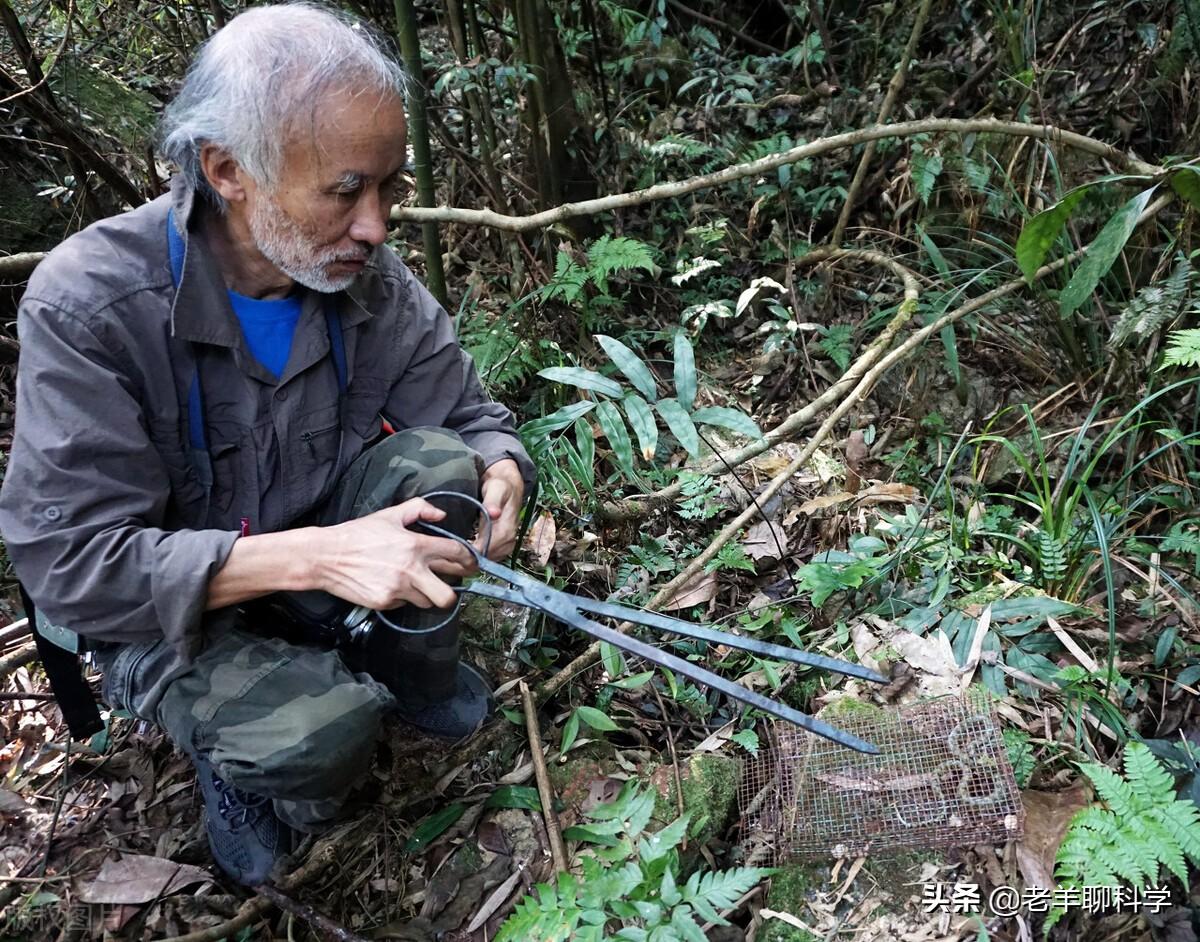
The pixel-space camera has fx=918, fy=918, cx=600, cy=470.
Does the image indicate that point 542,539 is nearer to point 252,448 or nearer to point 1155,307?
point 252,448

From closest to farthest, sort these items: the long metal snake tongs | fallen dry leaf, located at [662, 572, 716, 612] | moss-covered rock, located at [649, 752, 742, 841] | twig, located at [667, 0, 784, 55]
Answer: the long metal snake tongs < moss-covered rock, located at [649, 752, 742, 841] < fallen dry leaf, located at [662, 572, 716, 612] < twig, located at [667, 0, 784, 55]

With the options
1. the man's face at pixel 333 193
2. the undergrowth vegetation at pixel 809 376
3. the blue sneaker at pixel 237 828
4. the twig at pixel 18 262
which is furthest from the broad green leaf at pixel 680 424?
the twig at pixel 18 262

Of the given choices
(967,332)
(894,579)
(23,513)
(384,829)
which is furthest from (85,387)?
(967,332)

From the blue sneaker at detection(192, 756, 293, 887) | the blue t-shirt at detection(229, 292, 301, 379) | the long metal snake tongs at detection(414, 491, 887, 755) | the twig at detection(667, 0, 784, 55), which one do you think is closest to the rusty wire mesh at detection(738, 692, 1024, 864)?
the long metal snake tongs at detection(414, 491, 887, 755)

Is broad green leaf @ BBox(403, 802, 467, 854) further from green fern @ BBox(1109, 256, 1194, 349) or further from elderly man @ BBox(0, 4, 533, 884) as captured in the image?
green fern @ BBox(1109, 256, 1194, 349)

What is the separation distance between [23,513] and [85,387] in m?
0.30

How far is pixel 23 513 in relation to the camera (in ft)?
6.35

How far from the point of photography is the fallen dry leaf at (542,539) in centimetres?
320

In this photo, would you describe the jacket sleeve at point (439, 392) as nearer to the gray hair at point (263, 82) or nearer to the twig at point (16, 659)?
the gray hair at point (263, 82)

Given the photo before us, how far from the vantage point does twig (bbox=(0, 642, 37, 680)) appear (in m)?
2.75

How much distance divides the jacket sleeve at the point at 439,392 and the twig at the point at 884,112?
2.29 metres

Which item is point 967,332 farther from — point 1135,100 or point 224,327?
point 224,327

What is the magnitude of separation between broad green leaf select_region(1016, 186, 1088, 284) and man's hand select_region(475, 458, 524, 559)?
1.79m

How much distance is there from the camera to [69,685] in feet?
7.63
